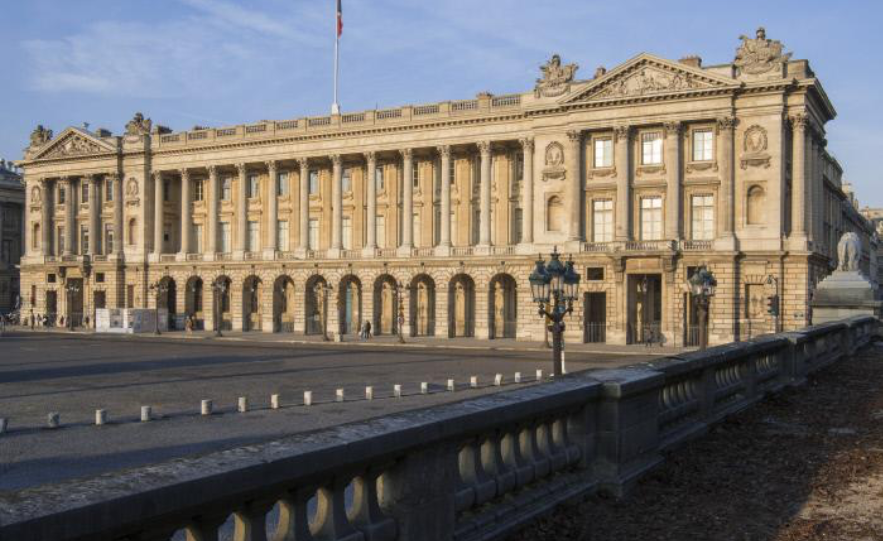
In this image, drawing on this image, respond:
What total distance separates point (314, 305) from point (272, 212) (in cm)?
896

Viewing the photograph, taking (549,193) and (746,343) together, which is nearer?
(746,343)

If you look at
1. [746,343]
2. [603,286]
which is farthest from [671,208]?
[746,343]

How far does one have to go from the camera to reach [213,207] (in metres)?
79.2

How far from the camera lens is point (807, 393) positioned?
16.4 meters

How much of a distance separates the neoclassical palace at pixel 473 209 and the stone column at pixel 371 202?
199mm

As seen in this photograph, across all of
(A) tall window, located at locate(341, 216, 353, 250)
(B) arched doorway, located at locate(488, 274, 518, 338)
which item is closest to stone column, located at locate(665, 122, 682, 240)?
(B) arched doorway, located at locate(488, 274, 518, 338)

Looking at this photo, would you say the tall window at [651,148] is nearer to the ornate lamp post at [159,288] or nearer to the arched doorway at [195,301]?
the arched doorway at [195,301]

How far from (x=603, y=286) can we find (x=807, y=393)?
42862 millimetres

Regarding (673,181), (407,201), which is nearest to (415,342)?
(407,201)

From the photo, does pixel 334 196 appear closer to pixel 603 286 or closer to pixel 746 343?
pixel 603 286

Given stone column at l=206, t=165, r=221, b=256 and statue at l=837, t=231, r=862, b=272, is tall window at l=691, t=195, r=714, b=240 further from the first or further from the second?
stone column at l=206, t=165, r=221, b=256

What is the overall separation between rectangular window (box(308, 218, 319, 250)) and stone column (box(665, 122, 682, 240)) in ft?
103

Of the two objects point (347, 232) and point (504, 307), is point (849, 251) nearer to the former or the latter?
point (504, 307)

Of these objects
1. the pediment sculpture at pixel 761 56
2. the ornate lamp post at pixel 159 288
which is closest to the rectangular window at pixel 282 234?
the ornate lamp post at pixel 159 288
